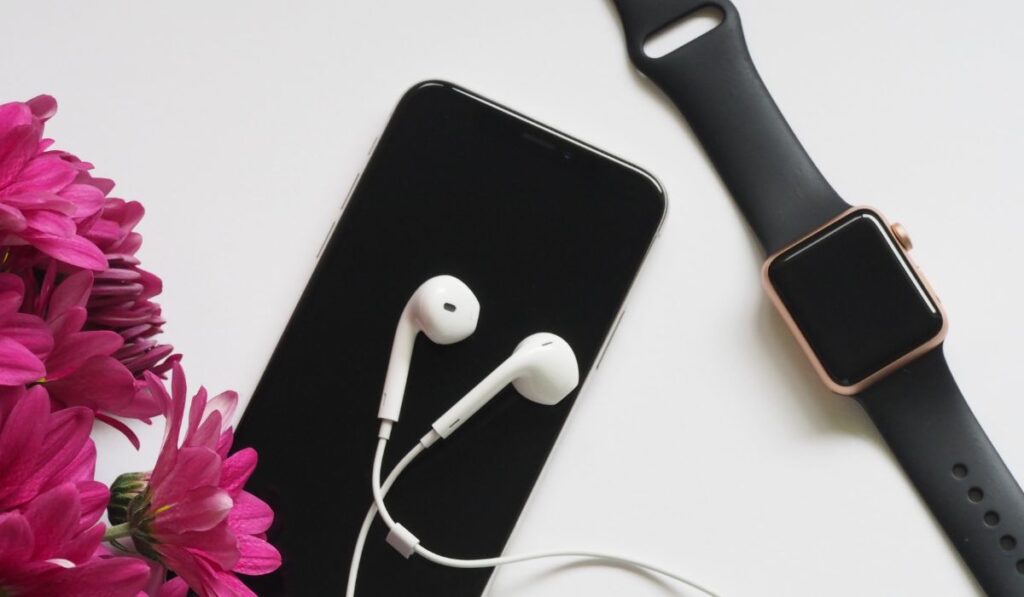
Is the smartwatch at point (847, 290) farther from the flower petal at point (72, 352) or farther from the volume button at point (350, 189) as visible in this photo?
the flower petal at point (72, 352)

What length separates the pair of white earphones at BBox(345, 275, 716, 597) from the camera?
502 millimetres

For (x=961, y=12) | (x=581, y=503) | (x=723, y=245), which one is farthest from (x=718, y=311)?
(x=961, y=12)

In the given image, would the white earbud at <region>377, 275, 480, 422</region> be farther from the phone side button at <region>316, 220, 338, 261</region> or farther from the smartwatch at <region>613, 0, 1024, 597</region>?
the smartwatch at <region>613, 0, 1024, 597</region>

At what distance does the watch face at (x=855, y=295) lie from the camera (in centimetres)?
51

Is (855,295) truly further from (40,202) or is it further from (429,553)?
(40,202)

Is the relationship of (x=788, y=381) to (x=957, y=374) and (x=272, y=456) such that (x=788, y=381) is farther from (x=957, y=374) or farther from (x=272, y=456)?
(x=272, y=456)

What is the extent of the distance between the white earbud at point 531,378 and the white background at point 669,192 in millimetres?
30

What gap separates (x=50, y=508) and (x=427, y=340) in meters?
0.29

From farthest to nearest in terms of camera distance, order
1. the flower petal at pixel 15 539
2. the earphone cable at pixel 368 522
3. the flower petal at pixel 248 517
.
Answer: the earphone cable at pixel 368 522, the flower petal at pixel 248 517, the flower petal at pixel 15 539

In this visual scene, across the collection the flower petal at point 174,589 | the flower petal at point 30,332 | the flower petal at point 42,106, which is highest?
the flower petal at point 42,106

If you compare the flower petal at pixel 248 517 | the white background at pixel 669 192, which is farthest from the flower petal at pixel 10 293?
the white background at pixel 669 192

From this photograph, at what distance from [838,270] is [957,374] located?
4.2 inches

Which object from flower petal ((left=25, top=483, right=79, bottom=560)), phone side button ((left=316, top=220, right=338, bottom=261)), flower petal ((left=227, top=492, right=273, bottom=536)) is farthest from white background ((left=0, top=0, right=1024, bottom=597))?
flower petal ((left=25, top=483, right=79, bottom=560))

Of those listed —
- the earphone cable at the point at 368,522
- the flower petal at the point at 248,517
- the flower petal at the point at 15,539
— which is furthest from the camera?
the earphone cable at the point at 368,522
